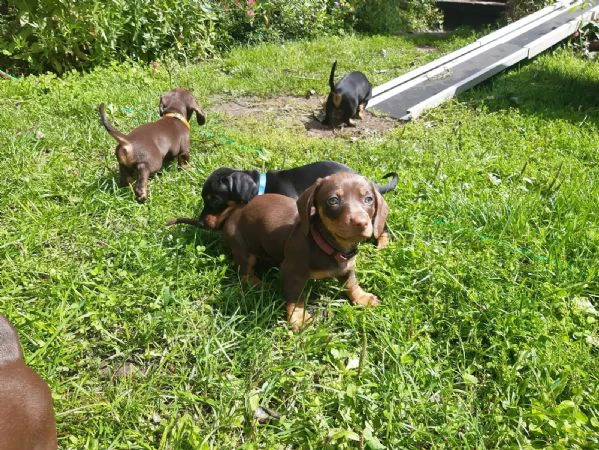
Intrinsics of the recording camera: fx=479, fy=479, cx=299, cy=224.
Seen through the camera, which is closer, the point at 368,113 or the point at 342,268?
the point at 342,268

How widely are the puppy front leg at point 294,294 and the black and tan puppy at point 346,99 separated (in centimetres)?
374

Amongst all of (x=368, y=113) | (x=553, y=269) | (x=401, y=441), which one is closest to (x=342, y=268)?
(x=401, y=441)

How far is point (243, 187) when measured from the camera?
3.90 metres

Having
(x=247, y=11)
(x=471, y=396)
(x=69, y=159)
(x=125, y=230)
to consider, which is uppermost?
(x=247, y=11)

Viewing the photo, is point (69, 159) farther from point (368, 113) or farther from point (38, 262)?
point (368, 113)

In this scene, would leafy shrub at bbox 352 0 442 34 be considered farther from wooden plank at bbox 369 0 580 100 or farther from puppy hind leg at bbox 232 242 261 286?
puppy hind leg at bbox 232 242 261 286

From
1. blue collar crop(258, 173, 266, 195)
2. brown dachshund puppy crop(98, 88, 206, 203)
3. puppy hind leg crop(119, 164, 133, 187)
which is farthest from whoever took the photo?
puppy hind leg crop(119, 164, 133, 187)

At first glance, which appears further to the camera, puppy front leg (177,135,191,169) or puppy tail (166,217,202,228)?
puppy front leg (177,135,191,169)

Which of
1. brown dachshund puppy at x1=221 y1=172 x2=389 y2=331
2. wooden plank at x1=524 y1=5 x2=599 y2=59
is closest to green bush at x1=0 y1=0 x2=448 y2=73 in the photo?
wooden plank at x1=524 y1=5 x2=599 y2=59

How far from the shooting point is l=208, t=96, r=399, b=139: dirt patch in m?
6.43

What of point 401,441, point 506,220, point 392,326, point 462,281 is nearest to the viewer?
point 401,441

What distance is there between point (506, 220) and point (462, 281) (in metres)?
0.85

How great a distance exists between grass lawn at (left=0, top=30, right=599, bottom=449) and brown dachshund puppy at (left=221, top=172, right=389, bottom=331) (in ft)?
0.48

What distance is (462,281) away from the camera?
3314 mm
